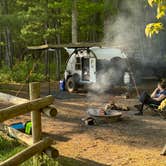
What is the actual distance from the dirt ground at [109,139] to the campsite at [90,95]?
18 millimetres

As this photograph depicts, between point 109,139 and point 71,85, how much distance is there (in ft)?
28.5

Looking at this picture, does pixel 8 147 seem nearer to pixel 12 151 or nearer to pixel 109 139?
pixel 12 151

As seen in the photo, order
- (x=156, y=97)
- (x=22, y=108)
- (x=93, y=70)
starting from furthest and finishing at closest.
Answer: (x=93, y=70) → (x=156, y=97) → (x=22, y=108)

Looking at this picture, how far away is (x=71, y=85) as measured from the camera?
16375mm

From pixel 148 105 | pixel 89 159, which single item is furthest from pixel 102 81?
pixel 89 159

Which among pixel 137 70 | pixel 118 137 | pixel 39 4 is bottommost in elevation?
pixel 118 137

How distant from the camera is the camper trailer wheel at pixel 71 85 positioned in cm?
1619

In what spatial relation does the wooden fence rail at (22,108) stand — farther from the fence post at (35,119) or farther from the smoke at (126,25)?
the smoke at (126,25)

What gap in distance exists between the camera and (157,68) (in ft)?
55.6

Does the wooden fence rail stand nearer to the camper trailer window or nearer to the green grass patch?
the green grass patch

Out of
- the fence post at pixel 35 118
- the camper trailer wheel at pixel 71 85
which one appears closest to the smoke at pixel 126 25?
the camper trailer wheel at pixel 71 85

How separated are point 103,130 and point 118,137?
0.70 m

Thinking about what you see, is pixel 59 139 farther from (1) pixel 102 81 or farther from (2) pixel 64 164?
(1) pixel 102 81

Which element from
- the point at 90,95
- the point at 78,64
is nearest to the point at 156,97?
the point at 90,95
